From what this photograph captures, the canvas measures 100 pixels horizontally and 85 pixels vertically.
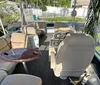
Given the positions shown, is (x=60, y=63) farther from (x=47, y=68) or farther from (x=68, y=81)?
(x=47, y=68)

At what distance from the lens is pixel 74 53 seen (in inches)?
85.5

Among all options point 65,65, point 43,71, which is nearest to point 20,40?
point 43,71

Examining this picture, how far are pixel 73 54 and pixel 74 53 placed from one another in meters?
0.02

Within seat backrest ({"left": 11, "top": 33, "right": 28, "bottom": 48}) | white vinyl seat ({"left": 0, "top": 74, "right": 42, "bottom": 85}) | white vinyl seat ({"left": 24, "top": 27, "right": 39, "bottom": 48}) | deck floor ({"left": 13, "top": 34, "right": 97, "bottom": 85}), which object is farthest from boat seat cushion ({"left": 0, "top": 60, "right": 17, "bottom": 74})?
white vinyl seat ({"left": 24, "top": 27, "right": 39, "bottom": 48})

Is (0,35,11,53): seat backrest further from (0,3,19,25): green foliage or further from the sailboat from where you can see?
(0,3,19,25): green foliage

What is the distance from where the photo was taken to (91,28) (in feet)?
12.5

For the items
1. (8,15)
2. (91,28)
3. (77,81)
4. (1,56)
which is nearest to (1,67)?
(1,56)

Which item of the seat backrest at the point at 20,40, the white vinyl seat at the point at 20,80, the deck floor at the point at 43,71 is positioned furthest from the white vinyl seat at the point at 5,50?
the white vinyl seat at the point at 20,80

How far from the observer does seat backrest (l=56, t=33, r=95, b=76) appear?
204 centimetres

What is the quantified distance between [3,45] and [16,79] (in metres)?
1.69

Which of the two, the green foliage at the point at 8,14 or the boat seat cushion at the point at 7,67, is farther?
the green foliage at the point at 8,14

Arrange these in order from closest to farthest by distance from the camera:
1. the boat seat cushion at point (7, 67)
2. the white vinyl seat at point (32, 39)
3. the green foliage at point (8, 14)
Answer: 1. the boat seat cushion at point (7, 67)
2. the white vinyl seat at point (32, 39)
3. the green foliage at point (8, 14)

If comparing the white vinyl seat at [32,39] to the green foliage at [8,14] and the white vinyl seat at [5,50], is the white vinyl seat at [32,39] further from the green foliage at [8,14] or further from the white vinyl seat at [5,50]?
the green foliage at [8,14]

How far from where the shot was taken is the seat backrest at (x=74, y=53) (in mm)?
2043
